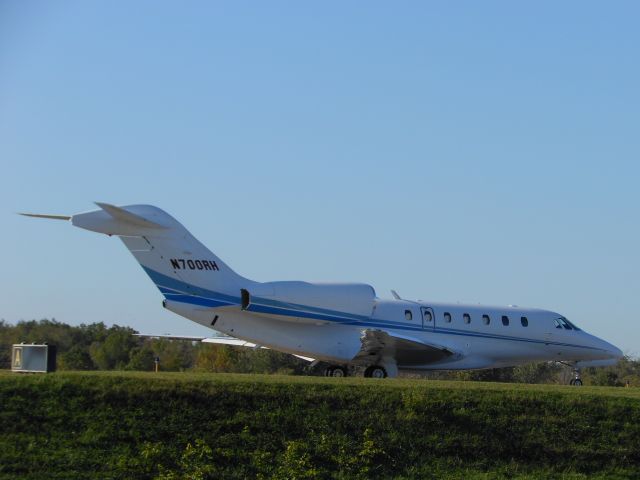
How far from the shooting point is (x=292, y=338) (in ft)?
89.8

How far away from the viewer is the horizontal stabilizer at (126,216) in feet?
78.1

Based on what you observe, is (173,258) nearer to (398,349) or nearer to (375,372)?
(375,372)

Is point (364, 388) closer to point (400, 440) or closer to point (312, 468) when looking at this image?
point (400, 440)

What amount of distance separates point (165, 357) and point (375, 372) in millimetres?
14419

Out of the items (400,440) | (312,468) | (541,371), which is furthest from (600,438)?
(541,371)

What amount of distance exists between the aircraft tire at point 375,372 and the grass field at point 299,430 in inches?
420

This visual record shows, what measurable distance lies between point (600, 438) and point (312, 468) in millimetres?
5310

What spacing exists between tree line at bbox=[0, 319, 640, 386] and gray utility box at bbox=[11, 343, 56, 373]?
18425 millimetres

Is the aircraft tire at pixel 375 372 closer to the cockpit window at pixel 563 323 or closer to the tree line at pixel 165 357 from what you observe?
the cockpit window at pixel 563 323

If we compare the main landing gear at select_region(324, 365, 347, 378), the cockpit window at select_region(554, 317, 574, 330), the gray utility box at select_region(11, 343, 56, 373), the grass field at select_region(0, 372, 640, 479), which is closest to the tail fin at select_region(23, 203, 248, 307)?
the main landing gear at select_region(324, 365, 347, 378)

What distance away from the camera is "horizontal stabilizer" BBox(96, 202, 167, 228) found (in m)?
23.8

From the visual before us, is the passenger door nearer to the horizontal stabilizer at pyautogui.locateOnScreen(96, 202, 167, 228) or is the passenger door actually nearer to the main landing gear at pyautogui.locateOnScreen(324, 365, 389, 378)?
the main landing gear at pyautogui.locateOnScreen(324, 365, 389, 378)

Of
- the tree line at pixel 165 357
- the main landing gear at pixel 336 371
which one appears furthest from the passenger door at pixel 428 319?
the tree line at pixel 165 357

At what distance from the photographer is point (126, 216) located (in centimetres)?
2438
